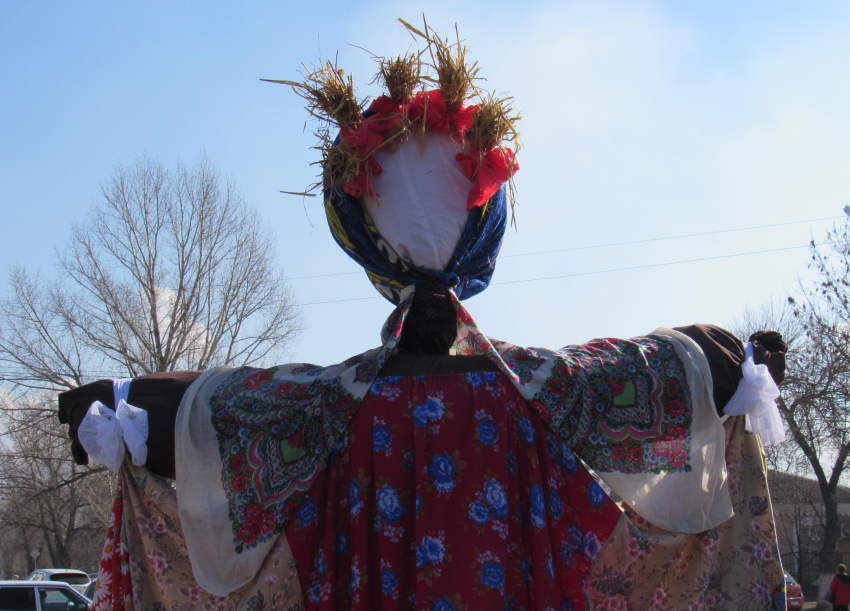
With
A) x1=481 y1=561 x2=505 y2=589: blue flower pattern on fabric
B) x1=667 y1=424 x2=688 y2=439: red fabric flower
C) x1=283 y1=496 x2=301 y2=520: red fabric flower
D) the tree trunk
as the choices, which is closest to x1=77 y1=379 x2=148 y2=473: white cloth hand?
x1=283 y1=496 x2=301 y2=520: red fabric flower

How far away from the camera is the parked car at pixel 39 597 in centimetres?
1115

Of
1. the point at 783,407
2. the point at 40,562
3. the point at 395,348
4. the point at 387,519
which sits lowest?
the point at 40,562

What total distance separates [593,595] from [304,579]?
2.59ft

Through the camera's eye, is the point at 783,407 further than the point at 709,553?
Yes

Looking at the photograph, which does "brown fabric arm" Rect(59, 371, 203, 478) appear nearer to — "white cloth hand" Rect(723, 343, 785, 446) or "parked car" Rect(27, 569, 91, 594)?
"white cloth hand" Rect(723, 343, 785, 446)

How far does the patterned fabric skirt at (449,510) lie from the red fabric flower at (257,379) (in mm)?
291

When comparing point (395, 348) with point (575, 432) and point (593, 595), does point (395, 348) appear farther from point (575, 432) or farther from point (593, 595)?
point (593, 595)

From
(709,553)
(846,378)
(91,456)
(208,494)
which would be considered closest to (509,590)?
(709,553)

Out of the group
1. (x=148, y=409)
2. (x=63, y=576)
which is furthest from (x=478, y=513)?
(x=63, y=576)

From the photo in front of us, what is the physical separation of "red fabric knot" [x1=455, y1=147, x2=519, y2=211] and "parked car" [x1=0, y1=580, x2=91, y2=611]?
1139cm

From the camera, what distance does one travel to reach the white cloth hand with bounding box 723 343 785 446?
198 centimetres

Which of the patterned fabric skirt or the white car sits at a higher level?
the patterned fabric skirt

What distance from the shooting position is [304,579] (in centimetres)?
196

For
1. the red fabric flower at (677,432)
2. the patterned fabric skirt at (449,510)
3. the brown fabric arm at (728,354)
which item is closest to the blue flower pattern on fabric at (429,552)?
the patterned fabric skirt at (449,510)
